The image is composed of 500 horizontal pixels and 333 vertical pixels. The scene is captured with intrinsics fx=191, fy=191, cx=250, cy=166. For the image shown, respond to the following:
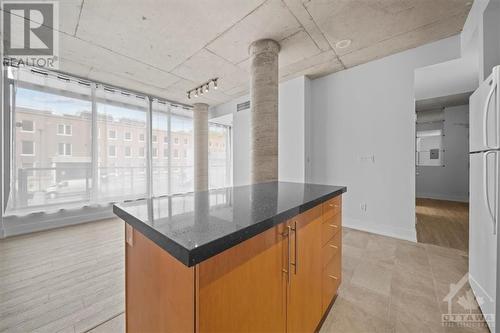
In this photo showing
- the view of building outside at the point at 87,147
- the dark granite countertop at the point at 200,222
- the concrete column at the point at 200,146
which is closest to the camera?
the dark granite countertop at the point at 200,222

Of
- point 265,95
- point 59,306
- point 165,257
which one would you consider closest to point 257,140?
point 265,95

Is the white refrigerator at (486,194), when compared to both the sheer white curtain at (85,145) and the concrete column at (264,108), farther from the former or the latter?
the sheer white curtain at (85,145)

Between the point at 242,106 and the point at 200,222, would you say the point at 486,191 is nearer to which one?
the point at 200,222

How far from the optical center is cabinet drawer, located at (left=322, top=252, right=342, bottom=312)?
4.72ft

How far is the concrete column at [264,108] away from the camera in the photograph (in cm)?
276

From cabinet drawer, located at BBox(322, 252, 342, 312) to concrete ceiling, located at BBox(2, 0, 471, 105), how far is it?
2656 millimetres

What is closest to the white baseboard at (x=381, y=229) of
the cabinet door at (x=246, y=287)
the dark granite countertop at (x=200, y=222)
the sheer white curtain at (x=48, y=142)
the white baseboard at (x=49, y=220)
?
the dark granite countertop at (x=200, y=222)

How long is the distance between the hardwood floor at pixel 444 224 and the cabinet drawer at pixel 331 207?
2.29 m

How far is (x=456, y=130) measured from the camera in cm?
580

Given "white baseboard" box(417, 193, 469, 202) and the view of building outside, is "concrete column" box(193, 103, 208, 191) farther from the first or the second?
"white baseboard" box(417, 193, 469, 202)

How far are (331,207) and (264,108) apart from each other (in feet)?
5.90

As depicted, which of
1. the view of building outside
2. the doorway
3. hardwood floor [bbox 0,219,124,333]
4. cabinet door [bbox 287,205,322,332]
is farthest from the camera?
the doorway

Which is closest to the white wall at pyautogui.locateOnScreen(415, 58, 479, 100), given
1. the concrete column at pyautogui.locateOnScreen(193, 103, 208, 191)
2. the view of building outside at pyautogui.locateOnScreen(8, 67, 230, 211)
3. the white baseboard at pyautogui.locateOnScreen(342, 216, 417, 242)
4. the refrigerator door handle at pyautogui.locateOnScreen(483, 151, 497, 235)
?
the refrigerator door handle at pyautogui.locateOnScreen(483, 151, 497, 235)

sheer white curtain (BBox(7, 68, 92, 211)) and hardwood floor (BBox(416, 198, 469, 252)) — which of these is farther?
sheer white curtain (BBox(7, 68, 92, 211))
